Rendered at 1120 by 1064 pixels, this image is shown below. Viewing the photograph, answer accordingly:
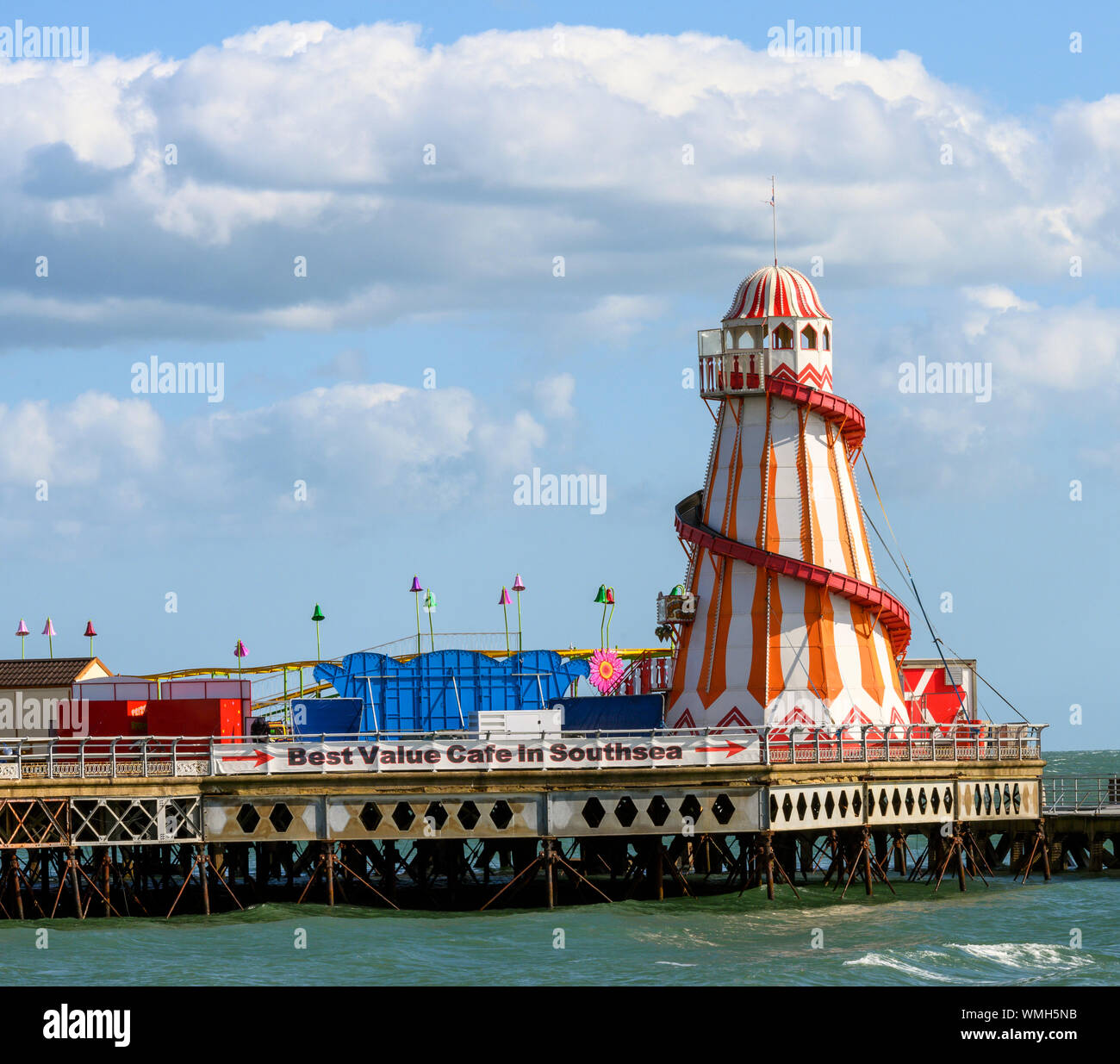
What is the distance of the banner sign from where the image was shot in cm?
5322

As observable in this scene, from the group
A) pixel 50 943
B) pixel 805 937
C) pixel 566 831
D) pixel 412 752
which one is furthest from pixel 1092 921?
pixel 50 943

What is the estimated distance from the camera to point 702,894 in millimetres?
56938

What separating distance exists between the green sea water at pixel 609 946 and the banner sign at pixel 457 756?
391 centimetres

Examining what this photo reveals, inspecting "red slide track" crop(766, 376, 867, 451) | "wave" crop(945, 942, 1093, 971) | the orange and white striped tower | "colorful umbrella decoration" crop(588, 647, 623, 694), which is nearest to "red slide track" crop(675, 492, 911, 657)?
the orange and white striped tower

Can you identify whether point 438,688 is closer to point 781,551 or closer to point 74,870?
point 781,551

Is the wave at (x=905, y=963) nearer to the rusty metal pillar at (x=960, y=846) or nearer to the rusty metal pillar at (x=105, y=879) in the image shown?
the rusty metal pillar at (x=960, y=846)

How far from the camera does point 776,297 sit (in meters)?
64.2

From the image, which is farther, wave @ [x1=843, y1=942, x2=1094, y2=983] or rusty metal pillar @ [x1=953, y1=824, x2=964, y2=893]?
rusty metal pillar @ [x1=953, y1=824, x2=964, y2=893]

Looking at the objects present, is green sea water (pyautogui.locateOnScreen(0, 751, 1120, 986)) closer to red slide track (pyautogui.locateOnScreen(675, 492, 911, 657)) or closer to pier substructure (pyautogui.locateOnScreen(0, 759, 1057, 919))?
pier substructure (pyautogui.locateOnScreen(0, 759, 1057, 919))

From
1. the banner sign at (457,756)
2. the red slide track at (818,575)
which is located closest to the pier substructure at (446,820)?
the banner sign at (457,756)

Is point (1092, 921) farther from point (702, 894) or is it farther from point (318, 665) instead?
point (318, 665)

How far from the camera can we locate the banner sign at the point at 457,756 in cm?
5322

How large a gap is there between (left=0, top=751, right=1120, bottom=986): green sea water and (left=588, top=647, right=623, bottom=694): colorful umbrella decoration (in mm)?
19882
